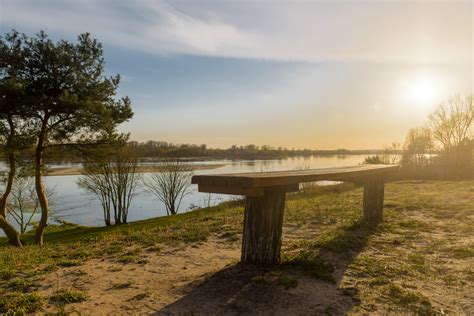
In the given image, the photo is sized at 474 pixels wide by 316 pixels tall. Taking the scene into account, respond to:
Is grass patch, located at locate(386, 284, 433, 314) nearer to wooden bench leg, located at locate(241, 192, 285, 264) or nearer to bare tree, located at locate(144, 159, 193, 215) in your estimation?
wooden bench leg, located at locate(241, 192, 285, 264)

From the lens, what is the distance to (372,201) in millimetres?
5145

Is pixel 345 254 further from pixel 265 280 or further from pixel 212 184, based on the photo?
pixel 212 184

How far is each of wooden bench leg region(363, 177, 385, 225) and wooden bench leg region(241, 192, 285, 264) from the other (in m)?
2.69

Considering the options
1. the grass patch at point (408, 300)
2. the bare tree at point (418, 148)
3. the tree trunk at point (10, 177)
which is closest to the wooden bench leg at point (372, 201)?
the grass patch at point (408, 300)

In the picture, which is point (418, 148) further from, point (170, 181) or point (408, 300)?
point (408, 300)

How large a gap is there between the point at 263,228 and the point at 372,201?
2981 millimetres

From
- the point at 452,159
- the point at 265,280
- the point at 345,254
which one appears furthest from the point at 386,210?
the point at 452,159

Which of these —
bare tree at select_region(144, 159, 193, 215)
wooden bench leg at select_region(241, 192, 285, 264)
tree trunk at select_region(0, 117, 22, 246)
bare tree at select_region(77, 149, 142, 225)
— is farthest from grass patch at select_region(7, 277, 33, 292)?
bare tree at select_region(144, 159, 193, 215)

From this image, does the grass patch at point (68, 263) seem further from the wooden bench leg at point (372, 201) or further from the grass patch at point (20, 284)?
the wooden bench leg at point (372, 201)

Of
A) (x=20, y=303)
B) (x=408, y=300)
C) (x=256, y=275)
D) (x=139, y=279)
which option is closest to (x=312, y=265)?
(x=256, y=275)

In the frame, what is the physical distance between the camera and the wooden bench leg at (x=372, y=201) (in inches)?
201

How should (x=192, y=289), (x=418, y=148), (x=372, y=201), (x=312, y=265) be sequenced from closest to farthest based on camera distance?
(x=192, y=289)
(x=312, y=265)
(x=372, y=201)
(x=418, y=148)

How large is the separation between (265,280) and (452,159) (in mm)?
19484

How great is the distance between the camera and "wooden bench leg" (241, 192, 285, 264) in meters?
2.93
